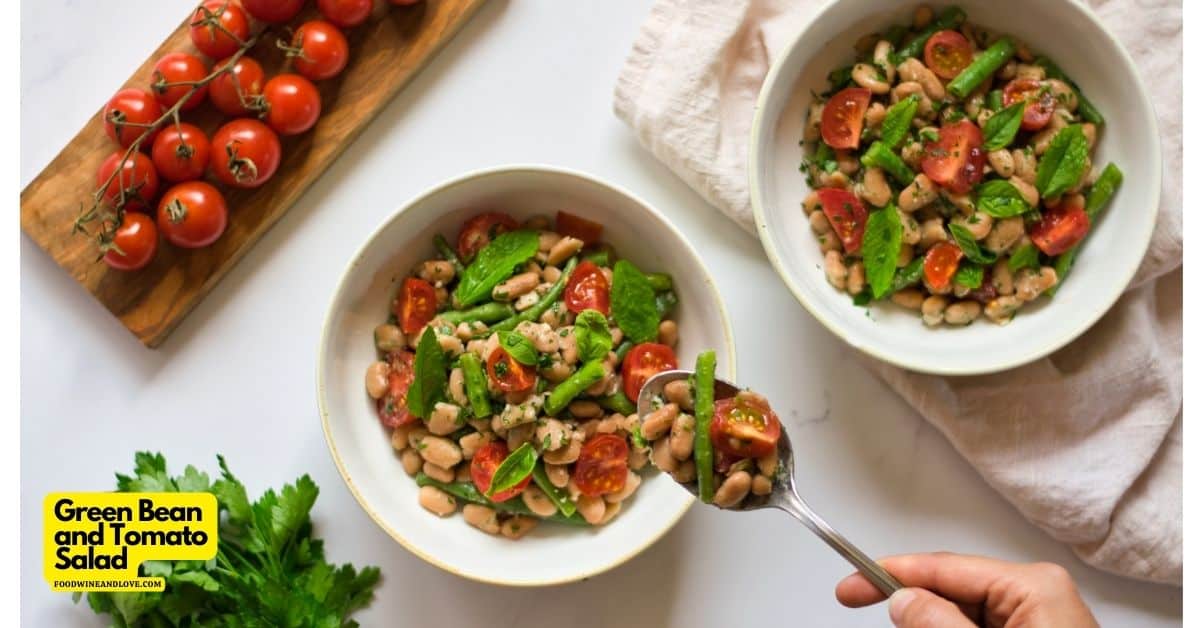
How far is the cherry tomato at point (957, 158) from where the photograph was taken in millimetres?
2623

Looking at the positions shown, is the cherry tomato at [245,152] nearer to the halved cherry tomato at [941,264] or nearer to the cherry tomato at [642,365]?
the cherry tomato at [642,365]

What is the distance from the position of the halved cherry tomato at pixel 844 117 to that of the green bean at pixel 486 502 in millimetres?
1257

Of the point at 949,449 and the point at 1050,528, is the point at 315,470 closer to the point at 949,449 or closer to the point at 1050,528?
the point at 949,449

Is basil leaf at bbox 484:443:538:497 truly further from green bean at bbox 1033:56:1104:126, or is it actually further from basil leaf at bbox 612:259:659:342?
green bean at bbox 1033:56:1104:126

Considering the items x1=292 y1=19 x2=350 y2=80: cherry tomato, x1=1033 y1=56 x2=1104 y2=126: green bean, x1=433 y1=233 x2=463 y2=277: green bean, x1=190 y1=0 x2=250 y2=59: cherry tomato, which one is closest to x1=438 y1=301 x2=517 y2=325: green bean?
x1=433 y1=233 x2=463 y2=277: green bean

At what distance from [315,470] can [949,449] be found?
1.93 meters

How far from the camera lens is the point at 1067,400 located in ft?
9.34

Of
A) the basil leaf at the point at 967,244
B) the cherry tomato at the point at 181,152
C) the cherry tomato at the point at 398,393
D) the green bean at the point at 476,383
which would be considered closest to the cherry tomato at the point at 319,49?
the cherry tomato at the point at 181,152

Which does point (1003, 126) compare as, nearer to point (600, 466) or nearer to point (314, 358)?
point (600, 466)

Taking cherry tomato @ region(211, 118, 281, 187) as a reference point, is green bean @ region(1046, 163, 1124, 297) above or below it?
below

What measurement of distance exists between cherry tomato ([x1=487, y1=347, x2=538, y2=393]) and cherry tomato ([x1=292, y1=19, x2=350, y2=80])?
102cm

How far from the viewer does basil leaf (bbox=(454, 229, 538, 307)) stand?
2703 mm

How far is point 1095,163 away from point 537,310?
1.59 m

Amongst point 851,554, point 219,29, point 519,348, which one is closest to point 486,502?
point 519,348
